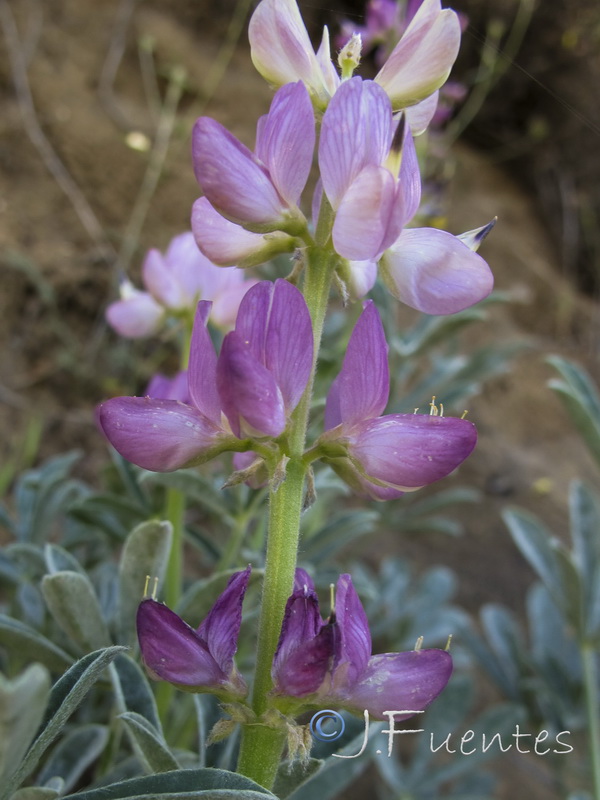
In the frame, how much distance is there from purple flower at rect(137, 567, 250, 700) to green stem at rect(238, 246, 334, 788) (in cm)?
2

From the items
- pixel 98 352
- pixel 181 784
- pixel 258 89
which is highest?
pixel 181 784

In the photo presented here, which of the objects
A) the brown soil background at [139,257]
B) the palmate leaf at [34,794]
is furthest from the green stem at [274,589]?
the brown soil background at [139,257]

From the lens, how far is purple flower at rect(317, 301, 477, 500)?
22.1 inches

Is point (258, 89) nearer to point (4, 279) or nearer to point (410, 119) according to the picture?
point (4, 279)

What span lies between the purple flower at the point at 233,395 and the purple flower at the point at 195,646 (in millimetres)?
108

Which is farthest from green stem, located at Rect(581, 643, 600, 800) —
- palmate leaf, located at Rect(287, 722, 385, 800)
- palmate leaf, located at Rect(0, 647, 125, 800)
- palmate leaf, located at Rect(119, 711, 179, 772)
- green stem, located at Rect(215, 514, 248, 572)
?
palmate leaf, located at Rect(0, 647, 125, 800)

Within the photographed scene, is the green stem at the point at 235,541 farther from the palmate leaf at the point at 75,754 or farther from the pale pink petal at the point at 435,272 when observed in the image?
the pale pink petal at the point at 435,272

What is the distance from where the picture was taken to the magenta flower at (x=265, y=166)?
0.57 m

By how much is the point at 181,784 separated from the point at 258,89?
10.3 feet

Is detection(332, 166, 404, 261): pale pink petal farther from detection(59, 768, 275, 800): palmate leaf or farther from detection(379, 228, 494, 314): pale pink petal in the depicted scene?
detection(59, 768, 275, 800): palmate leaf

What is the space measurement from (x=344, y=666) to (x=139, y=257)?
7.61ft

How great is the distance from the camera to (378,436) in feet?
1.90

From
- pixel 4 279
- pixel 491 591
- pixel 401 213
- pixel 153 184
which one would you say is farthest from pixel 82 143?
pixel 401 213

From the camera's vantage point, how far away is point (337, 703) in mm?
573
